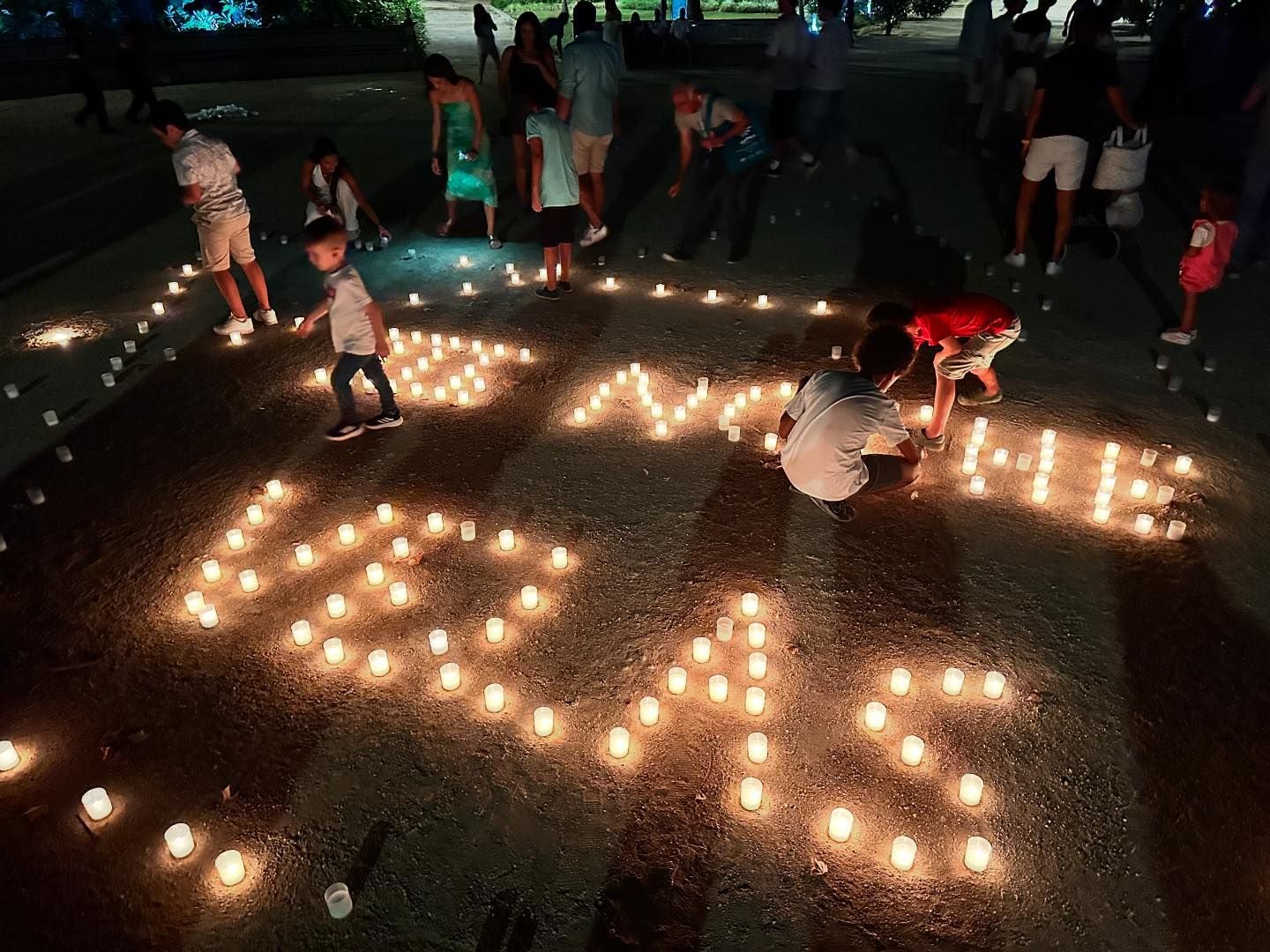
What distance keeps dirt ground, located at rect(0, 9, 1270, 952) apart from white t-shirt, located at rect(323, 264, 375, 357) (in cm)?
77

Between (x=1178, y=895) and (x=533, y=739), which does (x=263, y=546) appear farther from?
(x=1178, y=895)

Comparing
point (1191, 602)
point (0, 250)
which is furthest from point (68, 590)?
point (0, 250)

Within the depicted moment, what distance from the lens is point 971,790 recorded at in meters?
3.45

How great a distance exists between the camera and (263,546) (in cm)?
503

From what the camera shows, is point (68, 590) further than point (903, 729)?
Yes

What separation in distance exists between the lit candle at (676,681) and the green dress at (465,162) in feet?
22.4

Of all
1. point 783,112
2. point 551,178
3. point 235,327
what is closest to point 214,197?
point 235,327

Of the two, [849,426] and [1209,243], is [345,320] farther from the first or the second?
[1209,243]

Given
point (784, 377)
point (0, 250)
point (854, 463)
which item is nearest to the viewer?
point (854, 463)

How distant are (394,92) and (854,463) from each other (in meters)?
18.4

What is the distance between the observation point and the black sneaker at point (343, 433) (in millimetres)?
6094

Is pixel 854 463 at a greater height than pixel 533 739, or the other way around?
pixel 854 463

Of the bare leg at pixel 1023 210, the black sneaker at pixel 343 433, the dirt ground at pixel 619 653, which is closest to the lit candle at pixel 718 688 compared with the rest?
the dirt ground at pixel 619 653

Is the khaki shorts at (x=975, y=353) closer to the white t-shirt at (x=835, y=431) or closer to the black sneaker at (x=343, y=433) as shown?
the white t-shirt at (x=835, y=431)
